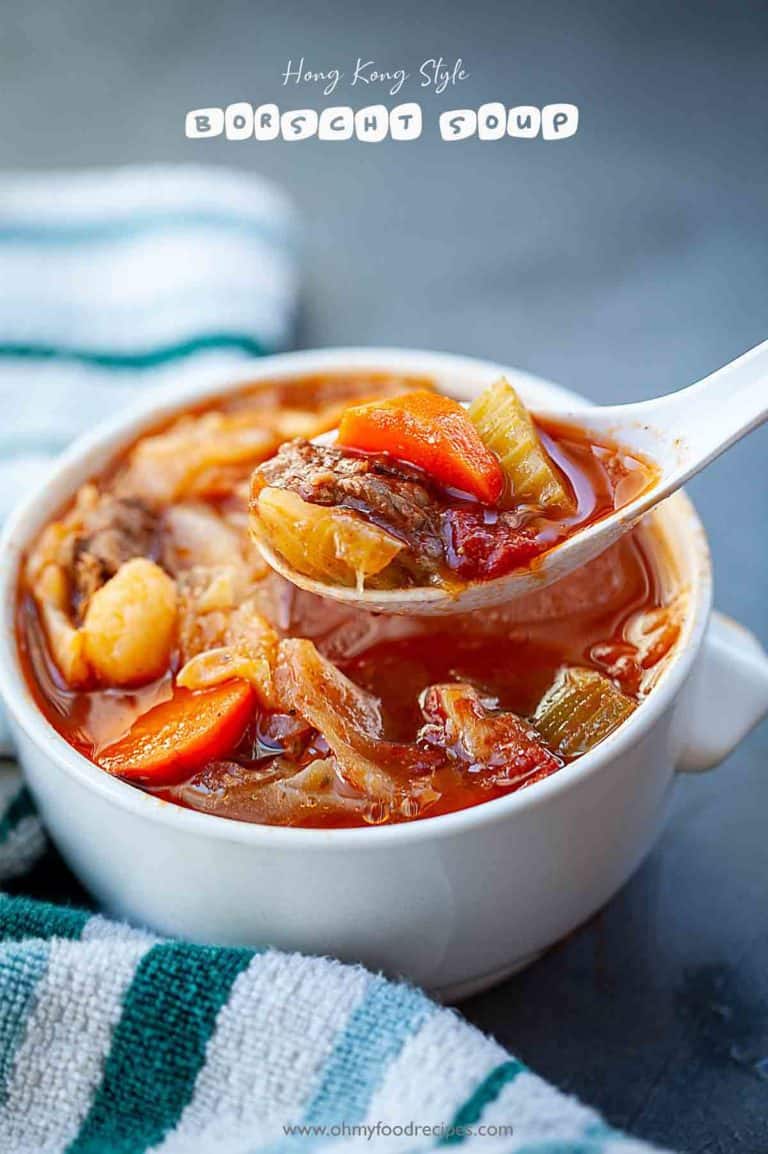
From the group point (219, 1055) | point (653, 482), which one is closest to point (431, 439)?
point (653, 482)

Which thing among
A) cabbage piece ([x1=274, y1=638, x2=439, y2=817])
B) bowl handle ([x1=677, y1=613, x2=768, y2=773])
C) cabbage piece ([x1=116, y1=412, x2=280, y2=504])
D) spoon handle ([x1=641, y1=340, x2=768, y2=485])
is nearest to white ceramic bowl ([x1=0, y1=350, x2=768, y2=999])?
bowl handle ([x1=677, y1=613, x2=768, y2=773])

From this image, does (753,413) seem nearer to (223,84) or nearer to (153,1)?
(223,84)

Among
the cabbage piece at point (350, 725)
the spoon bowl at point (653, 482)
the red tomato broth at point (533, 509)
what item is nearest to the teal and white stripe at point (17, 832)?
the cabbage piece at point (350, 725)

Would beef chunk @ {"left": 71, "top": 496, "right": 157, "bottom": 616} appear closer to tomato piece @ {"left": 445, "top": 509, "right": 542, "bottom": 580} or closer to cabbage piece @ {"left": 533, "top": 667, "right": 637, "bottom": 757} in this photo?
tomato piece @ {"left": 445, "top": 509, "right": 542, "bottom": 580}

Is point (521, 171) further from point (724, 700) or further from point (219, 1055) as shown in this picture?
point (219, 1055)

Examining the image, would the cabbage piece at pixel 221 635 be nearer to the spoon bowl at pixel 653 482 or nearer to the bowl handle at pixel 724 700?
the spoon bowl at pixel 653 482

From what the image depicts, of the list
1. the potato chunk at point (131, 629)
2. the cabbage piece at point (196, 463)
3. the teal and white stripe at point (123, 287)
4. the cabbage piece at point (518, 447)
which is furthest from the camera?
the teal and white stripe at point (123, 287)
